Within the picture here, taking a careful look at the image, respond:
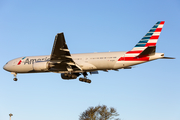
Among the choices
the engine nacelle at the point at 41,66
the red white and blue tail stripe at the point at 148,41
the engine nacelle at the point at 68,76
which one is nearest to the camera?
the red white and blue tail stripe at the point at 148,41

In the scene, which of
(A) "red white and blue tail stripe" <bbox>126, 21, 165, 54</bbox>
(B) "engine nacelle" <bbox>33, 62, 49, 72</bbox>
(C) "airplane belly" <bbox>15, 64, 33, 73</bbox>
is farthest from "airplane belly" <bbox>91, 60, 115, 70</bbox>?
(C) "airplane belly" <bbox>15, 64, 33, 73</bbox>

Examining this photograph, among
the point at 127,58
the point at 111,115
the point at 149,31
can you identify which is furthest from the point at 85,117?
the point at 149,31

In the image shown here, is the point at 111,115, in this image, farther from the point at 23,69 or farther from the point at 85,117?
the point at 23,69

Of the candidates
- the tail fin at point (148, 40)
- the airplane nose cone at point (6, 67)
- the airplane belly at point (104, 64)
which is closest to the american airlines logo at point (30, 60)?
the airplane nose cone at point (6, 67)

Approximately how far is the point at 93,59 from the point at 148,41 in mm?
7309

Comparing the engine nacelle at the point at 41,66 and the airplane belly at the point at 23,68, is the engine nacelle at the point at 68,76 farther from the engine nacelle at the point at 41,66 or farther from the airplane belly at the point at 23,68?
the airplane belly at the point at 23,68

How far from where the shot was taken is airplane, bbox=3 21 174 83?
3866cm

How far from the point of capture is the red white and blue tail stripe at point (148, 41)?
4017cm

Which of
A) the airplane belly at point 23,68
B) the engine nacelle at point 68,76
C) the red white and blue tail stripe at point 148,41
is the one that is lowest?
the engine nacelle at point 68,76

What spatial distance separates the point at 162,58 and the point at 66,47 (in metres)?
11.6

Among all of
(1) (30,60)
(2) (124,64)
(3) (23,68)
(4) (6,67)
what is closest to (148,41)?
(2) (124,64)

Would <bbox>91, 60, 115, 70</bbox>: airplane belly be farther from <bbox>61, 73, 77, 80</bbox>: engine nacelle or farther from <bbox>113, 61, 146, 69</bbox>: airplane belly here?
<bbox>61, 73, 77, 80</bbox>: engine nacelle

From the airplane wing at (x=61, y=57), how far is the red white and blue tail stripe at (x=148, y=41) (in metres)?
6.88

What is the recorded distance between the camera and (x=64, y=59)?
40500 mm
